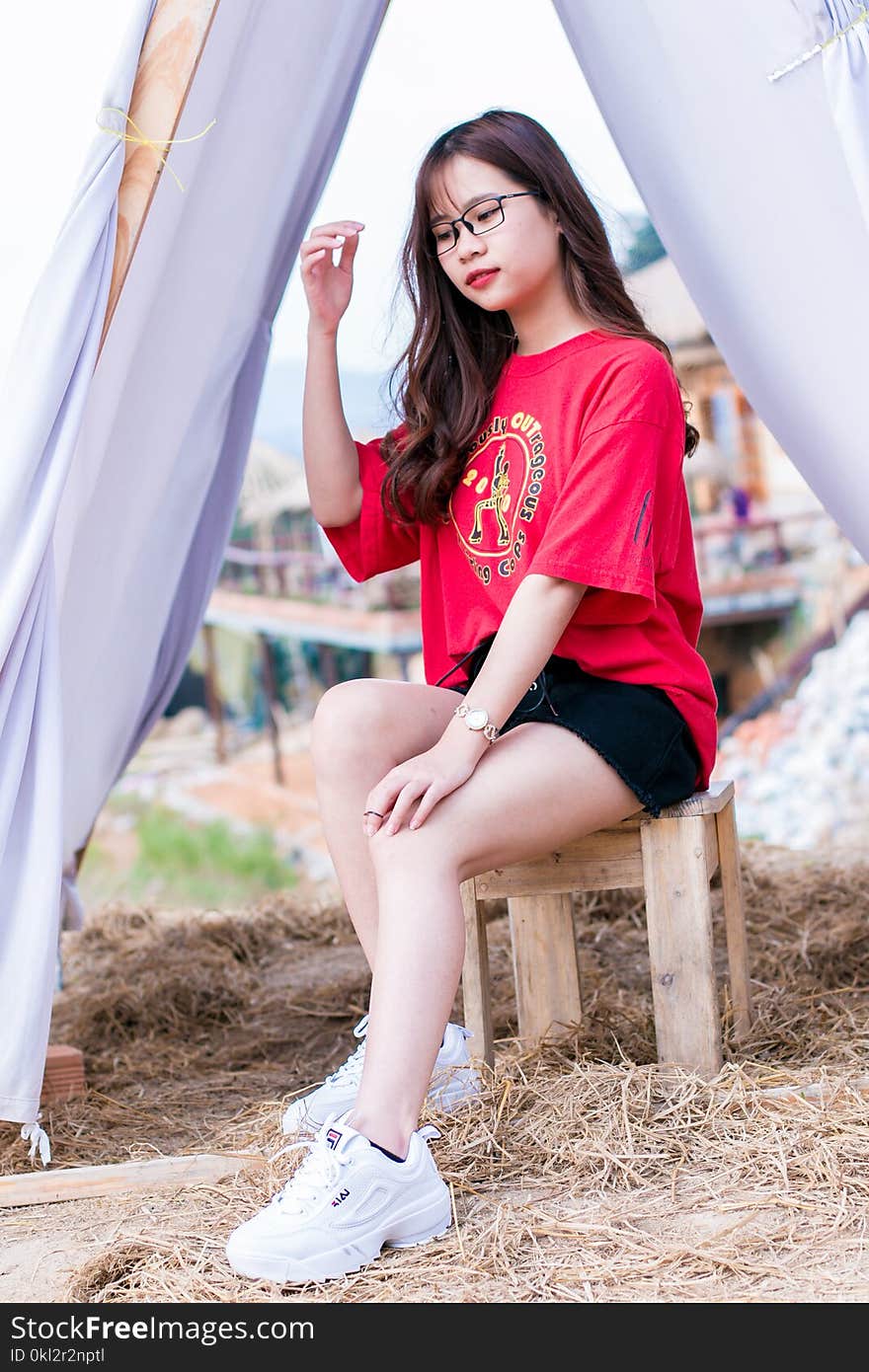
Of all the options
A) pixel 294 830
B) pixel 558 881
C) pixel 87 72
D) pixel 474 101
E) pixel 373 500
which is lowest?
pixel 294 830

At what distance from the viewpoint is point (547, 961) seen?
1.89 metres

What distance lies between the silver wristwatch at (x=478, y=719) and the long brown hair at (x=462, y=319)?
41 centimetres

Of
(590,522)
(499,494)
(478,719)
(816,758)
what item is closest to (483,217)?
(499,494)

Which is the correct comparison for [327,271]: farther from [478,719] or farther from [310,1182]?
[310,1182]

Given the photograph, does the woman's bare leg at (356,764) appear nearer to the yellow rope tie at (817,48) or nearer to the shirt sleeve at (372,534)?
the shirt sleeve at (372,534)

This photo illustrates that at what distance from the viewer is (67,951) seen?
3.05 metres

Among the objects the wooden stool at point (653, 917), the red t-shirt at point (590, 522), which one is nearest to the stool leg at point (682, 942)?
the wooden stool at point (653, 917)

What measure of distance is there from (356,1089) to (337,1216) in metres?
0.37

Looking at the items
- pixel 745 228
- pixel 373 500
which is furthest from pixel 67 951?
pixel 745 228

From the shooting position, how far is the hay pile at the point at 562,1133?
1.23 m

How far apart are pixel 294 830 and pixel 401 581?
37.9 inches

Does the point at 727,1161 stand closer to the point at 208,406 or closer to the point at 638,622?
the point at 638,622

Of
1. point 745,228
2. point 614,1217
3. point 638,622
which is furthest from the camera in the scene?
point 745,228

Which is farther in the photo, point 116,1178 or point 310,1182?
point 116,1178
